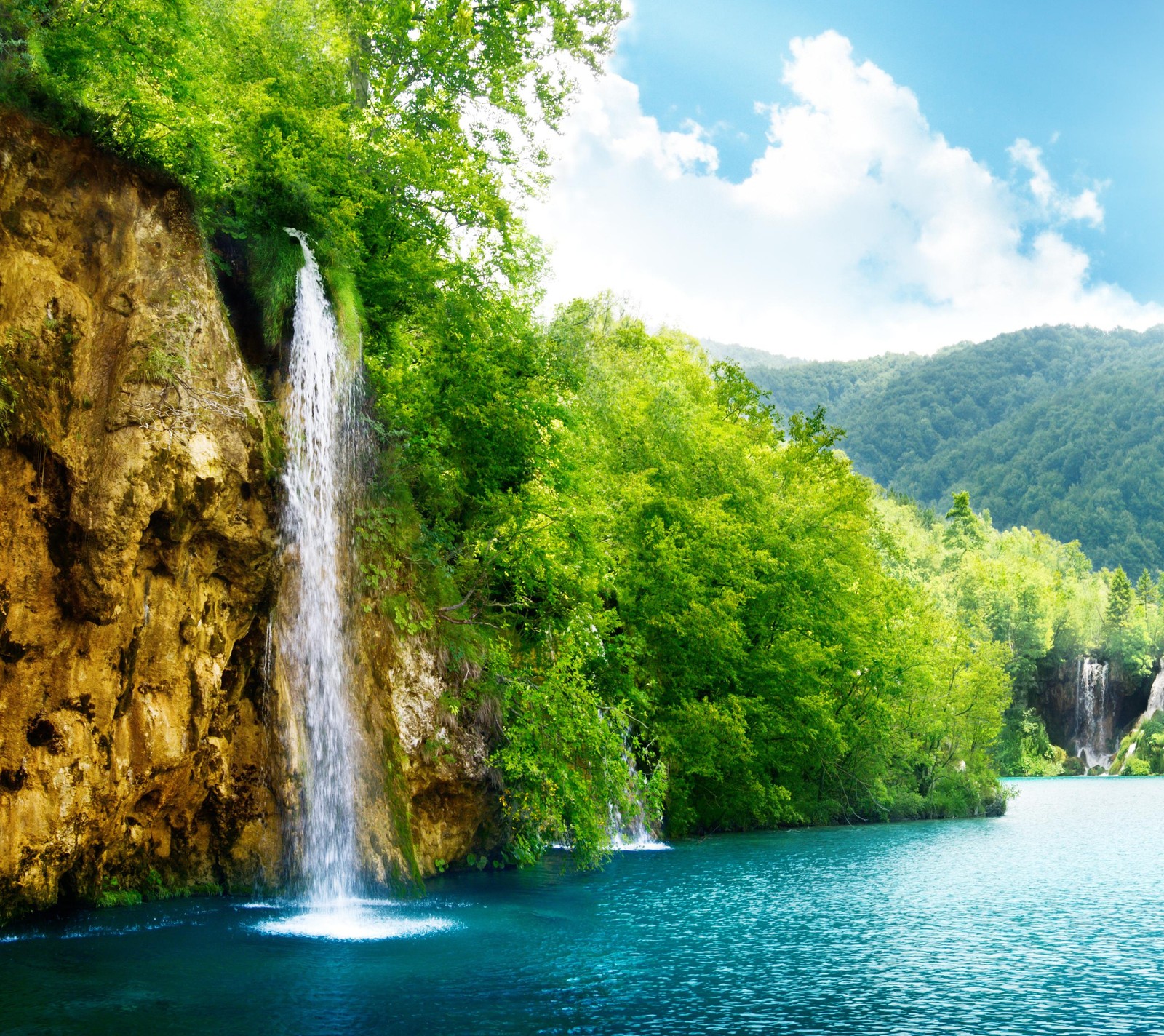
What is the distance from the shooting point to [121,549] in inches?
494

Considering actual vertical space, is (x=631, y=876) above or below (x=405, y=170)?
below

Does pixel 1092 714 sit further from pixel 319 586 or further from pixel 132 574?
pixel 132 574

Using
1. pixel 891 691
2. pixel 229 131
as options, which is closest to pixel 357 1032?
pixel 229 131

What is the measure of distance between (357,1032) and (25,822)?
207 inches

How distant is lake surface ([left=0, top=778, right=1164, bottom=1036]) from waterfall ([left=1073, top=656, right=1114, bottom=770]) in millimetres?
64499

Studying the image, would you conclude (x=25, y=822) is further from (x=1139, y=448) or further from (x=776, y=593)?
(x=1139, y=448)

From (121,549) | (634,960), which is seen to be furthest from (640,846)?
(121,549)

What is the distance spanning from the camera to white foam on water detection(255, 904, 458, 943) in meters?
12.7

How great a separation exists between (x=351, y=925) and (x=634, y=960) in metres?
3.75

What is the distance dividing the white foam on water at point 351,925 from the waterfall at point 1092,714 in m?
75.2

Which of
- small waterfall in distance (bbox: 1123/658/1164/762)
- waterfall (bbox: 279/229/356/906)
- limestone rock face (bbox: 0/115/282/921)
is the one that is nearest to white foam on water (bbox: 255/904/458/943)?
waterfall (bbox: 279/229/356/906)

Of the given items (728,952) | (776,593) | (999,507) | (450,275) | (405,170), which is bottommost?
(728,952)

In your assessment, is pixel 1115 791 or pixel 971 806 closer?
pixel 971 806

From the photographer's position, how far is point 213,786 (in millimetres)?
14750
